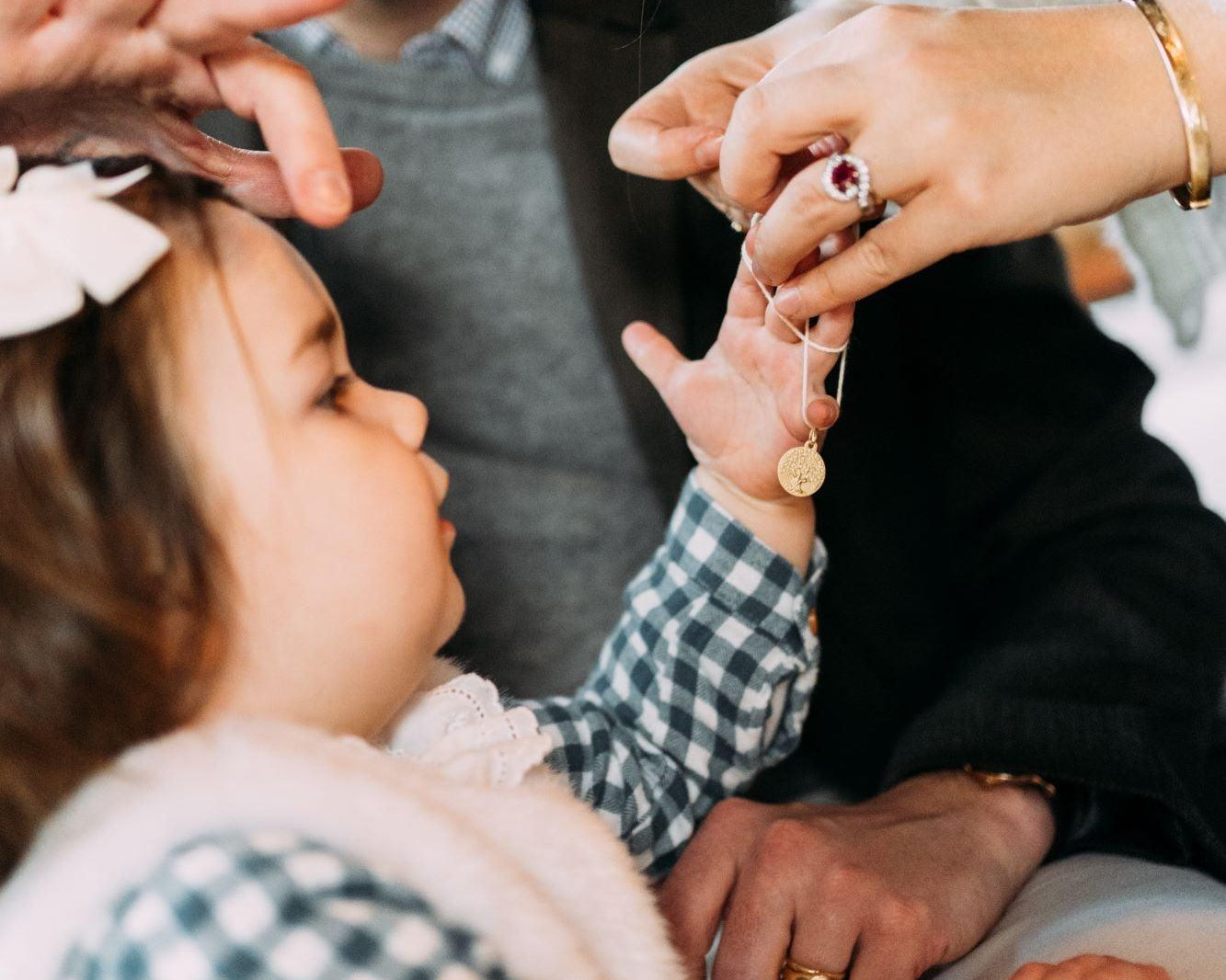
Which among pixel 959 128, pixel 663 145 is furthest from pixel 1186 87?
pixel 663 145

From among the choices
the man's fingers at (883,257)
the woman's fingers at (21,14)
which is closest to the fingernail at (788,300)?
the man's fingers at (883,257)

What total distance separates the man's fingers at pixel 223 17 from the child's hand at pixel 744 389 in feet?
0.76

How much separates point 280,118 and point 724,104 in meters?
0.22

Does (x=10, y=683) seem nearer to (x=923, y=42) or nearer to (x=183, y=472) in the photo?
(x=183, y=472)

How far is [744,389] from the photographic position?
59 centimetres

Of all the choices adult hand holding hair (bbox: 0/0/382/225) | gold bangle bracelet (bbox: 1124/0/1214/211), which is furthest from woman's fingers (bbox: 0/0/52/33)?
gold bangle bracelet (bbox: 1124/0/1214/211)

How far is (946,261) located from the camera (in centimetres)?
68

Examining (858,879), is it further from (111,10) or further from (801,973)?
(111,10)

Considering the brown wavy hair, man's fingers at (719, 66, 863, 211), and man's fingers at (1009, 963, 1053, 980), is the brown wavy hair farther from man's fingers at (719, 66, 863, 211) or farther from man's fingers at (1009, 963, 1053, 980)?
man's fingers at (1009, 963, 1053, 980)

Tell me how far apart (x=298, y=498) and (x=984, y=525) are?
47 centimetres

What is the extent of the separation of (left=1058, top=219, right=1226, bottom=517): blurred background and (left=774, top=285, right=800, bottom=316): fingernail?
312 millimetres

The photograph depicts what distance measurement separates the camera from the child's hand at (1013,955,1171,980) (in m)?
0.46

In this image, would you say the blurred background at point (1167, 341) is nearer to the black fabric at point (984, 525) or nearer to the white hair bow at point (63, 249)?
the black fabric at point (984, 525)

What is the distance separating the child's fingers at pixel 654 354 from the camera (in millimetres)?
624
